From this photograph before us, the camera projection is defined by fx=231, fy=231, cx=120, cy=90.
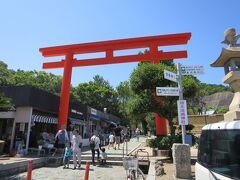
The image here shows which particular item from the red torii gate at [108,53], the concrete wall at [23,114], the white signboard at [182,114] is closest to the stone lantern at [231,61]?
the white signboard at [182,114]

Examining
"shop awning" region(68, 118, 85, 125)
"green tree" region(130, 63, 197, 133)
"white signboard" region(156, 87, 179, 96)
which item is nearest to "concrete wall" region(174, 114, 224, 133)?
"shop awning" region(68, 118, 85, 125)

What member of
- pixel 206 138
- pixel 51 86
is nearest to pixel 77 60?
pixel 206 138

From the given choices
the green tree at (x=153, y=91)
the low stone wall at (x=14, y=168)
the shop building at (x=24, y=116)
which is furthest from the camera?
the shop building at (x=24, y=116)

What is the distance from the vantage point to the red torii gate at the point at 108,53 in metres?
16.3

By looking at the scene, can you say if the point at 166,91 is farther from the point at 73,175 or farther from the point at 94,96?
the point at 94,96

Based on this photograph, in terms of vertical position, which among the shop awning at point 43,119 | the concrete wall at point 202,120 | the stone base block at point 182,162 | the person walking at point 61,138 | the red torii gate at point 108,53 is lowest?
the stone base block at point 182,162

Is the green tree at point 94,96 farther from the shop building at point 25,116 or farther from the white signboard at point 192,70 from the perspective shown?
the white signboard at point 192,70

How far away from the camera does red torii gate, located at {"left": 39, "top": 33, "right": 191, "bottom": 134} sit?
16.3 metres

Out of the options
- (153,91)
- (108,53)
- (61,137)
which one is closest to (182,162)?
(153,91)

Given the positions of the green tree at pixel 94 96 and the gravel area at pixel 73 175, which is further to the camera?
the green tree at pixel 94 96

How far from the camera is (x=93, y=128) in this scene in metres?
28.2

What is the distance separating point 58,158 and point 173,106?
7062 mm

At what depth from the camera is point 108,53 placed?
17.5 m

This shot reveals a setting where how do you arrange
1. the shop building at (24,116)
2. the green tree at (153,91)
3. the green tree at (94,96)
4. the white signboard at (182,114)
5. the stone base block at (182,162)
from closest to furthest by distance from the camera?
1. the stone base block at (182,162)
2. the white signboard at (182,114)
3. the green tree at (153,91)
4. the shop building at (24,116)
5. the green tree at (94,96)
